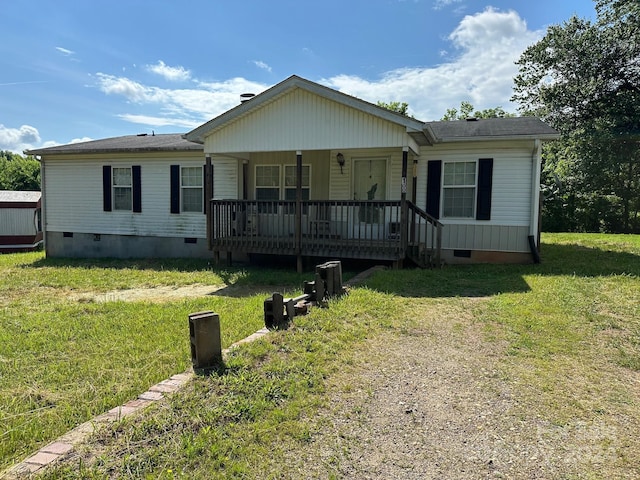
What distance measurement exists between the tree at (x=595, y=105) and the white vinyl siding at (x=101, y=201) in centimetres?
1644

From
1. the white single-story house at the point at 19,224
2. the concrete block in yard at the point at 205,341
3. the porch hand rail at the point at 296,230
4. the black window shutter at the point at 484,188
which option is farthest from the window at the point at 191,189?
the white single-story house at the point at 19,224

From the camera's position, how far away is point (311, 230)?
9.30 metres

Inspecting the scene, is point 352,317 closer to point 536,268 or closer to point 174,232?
point 536,268

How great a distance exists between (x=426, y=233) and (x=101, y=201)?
385 inches

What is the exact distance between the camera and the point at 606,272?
7973 mm

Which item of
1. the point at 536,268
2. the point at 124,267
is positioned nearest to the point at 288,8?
the point at 124,267

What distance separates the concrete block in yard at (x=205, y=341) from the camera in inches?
132

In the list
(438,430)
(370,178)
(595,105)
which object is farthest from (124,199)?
(595,105)

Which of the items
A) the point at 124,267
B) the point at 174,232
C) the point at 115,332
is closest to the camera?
the point at 115,332

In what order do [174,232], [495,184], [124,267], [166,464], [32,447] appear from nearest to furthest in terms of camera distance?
[166,464], [32,447], [495,184], [124,267], [174,232]

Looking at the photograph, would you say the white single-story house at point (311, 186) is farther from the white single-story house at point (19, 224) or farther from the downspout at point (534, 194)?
the white single-story house at point (19, 224)

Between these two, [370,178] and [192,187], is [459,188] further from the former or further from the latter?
[192,187]

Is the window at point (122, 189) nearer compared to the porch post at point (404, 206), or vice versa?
the porch post at point (404, 206)

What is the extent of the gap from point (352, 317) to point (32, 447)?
3.26m
